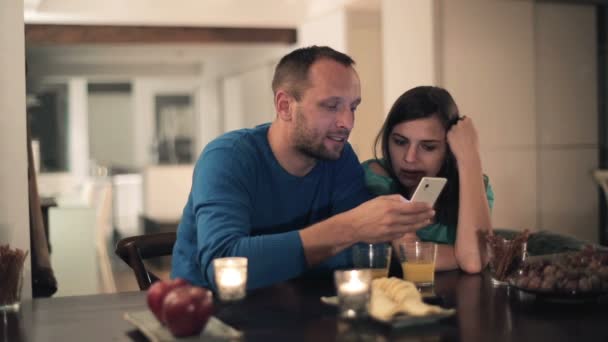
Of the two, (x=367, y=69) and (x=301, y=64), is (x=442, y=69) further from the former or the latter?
(x=301, y=64)

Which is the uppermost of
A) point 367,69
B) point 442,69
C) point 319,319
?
point 367,69

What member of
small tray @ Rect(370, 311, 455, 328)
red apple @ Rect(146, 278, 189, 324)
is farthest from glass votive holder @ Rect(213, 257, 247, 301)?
small tray @ Rect(370, 311, 455, 328)

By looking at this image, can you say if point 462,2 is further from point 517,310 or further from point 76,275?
point 517,310

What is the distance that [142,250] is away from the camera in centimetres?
215

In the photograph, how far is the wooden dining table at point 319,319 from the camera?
1.35 metres

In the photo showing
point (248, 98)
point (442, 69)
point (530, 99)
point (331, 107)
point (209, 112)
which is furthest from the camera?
point (209, 112)

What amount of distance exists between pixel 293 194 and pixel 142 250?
0.46m

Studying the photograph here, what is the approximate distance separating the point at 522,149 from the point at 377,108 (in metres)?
1.34

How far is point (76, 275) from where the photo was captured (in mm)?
5062

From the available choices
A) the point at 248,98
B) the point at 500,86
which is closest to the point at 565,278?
the point at 500,86

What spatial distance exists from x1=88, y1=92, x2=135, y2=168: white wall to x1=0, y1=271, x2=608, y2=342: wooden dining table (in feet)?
34.9

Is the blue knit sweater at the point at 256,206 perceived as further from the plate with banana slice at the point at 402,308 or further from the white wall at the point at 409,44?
the white wall at the point at 409,44

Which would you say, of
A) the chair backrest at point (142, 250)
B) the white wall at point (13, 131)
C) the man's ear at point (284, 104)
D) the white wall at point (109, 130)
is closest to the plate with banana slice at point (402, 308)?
the man's ear at point (284, 104)

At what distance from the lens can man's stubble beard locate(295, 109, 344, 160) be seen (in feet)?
6.63
